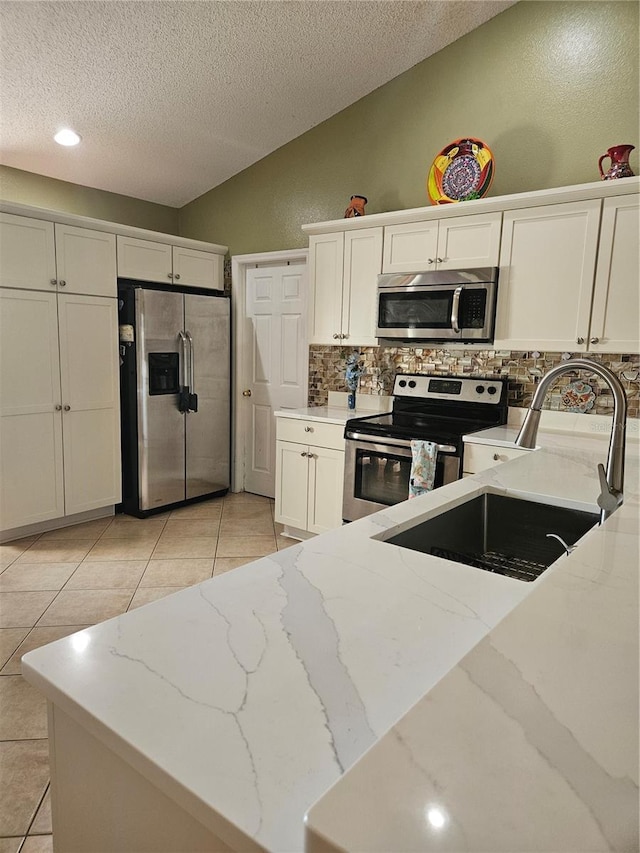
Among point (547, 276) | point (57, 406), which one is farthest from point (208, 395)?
point (547, 276)

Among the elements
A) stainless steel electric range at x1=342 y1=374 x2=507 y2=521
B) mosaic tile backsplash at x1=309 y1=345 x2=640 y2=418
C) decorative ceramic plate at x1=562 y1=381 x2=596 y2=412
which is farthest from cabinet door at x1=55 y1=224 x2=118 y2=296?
decorative ceramic plate at x1=562 y1=381 x2=596 y2=412

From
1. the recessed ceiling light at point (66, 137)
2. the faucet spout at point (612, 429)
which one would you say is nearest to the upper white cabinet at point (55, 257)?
the recessed ceiling light at point (66, 137)

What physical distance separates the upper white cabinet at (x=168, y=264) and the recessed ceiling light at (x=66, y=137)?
0.66m

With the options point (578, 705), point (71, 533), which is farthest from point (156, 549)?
point (578, 705)

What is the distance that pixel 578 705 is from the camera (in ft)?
2.00

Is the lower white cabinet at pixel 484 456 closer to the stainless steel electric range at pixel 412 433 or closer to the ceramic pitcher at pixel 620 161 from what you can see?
the stainless steel electric range at pixel 412 433

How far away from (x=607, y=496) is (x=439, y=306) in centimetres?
212

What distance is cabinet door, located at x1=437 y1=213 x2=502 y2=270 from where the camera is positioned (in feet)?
10.4

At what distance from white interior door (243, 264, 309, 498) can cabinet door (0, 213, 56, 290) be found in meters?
1.64

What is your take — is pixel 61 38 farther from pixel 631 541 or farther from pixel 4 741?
pixel 631 541

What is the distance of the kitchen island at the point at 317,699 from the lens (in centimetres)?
51

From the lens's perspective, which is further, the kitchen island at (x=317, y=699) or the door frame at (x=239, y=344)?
the door frame at (x=239, y=344)

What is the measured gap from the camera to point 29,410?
366cm

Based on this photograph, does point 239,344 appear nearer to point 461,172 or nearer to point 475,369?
point 475,369
